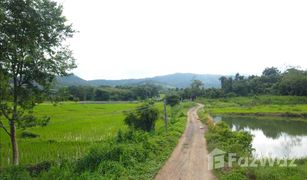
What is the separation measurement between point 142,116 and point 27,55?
10.9 metres

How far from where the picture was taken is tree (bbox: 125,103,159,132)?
20766 mm

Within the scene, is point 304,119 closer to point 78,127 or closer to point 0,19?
point 78,127

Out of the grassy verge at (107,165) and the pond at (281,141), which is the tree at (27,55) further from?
the pond at (281,141)

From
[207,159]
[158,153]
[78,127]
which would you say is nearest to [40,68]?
[158,153]

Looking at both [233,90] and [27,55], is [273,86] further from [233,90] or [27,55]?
[27,55]

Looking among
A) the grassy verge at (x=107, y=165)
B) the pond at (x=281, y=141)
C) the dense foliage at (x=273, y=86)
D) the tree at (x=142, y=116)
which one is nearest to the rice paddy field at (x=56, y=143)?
the grassy verge at (x=107, y=165)

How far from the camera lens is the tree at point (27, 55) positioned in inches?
444

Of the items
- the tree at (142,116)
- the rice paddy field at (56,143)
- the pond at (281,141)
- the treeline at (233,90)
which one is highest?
the treeline at (233,90)

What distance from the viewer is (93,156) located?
39.2ft

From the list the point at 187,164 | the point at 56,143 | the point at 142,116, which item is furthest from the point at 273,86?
the point at 187,164

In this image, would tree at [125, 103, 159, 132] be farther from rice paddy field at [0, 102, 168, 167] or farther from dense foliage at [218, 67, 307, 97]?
dense foliage at [218, 67, 307, 97]

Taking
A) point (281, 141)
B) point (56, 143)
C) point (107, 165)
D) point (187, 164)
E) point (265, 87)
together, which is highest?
point (265, 87)

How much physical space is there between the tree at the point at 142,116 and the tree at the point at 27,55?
8230mm

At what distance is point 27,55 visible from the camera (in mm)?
11562
